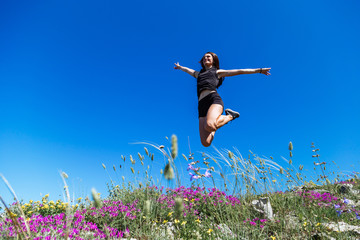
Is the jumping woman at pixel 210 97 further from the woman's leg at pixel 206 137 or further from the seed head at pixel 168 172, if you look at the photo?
the seed head at pixel 168 172

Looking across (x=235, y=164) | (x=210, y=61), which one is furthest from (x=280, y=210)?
(x=210, y=61)

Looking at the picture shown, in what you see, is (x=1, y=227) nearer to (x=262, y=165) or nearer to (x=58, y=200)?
(x=58, y=200)

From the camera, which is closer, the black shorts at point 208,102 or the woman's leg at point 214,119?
the woman's leg at point 214,119

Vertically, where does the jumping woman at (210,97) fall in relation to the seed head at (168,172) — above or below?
above

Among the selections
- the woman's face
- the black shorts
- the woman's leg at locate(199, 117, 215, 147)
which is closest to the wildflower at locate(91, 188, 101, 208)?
the woman's leg at locate(199, 117, 215, 147)

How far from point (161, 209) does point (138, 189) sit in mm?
1005

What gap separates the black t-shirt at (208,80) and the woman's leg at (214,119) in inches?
21.4

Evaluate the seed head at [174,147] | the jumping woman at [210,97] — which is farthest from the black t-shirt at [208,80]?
the seed head at [174,147]

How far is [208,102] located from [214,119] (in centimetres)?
61

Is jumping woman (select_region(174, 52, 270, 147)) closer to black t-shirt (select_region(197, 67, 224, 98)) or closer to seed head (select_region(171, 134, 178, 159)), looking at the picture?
black t-shirt (select_region(197, 67, 224, 98))

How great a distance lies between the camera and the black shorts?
5.08m

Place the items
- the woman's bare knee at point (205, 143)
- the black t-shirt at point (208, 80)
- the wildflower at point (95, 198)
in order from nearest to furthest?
the wildflower at point (95, 198), the woman's bare knee at point (205, 143), the black t-shirt at point (208, 80)

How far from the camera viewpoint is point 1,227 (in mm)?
3123

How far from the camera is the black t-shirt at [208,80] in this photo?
17.3 feet
